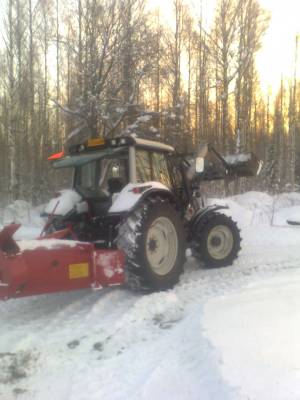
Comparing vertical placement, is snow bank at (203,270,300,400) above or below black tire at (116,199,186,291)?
below

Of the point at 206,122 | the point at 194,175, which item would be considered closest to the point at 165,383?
the point at 194,175

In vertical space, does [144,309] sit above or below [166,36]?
below

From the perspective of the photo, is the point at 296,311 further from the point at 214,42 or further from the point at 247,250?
the point at 214,42

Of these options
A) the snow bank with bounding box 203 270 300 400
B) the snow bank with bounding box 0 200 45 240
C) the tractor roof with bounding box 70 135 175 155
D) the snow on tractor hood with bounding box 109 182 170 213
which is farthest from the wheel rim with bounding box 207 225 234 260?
the snow bank with bounding box 0 200 45 240

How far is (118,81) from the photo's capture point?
15062 mm

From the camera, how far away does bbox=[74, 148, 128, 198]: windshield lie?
6.18 metres

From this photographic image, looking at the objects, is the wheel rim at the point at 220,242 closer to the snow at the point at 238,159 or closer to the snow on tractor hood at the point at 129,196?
the snow at the point at 238,159

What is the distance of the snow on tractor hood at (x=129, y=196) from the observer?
18.1 ft

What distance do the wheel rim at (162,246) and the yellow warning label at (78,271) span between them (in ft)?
3.27

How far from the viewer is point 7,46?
20.4 metres

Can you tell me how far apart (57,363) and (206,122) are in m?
22.8

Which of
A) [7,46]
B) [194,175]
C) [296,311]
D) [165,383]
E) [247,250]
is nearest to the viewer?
[165,383]

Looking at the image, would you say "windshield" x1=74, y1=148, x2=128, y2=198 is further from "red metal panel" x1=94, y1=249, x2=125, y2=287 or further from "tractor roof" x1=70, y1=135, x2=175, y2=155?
"red metal panel" x1=94, y1=249, x2=125, y2=287

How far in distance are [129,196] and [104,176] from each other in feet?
3.20
